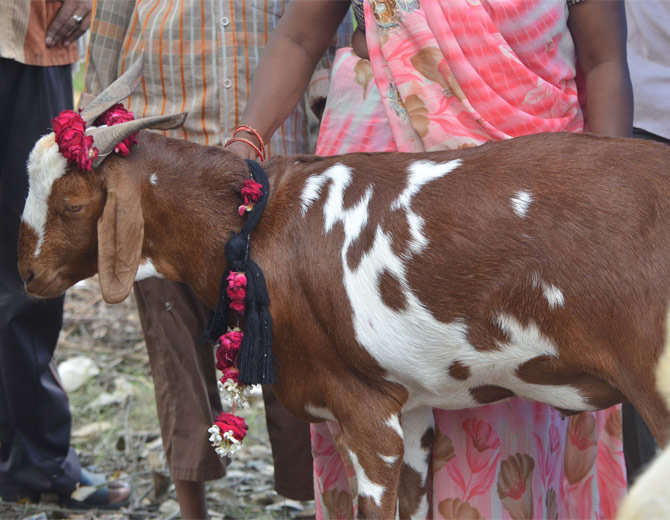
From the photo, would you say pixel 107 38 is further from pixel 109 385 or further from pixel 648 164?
pixel 109 385

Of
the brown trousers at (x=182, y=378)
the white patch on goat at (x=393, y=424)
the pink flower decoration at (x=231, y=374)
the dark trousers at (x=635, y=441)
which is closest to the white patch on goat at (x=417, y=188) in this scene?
the white patch on goat at (x=393, y=424)

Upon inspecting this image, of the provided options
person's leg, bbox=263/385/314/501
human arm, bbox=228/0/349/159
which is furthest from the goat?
person's leg, bbox=263/385/314/501

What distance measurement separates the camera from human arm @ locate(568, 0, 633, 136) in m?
2.30

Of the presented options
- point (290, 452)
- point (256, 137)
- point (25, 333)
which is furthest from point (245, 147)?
point (25, 333)

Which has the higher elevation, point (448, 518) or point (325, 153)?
point (325, 153)

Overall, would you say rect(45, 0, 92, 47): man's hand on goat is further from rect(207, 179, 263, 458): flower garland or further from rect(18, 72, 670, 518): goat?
rect(207, 179, 263, 458): flower garland

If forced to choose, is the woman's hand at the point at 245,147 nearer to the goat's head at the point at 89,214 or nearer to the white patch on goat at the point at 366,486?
the goat's head at the point at 89,214

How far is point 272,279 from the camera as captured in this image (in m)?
2.04

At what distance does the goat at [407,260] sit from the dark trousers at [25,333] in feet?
5.24

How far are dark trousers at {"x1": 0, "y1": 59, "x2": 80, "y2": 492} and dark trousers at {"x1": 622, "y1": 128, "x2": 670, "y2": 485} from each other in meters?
2.31

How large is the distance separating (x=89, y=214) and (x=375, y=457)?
0.85 meters

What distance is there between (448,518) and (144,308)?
50.6 inches

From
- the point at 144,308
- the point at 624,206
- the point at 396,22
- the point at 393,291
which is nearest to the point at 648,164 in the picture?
the point at 624,206

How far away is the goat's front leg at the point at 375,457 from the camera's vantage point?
204cm
